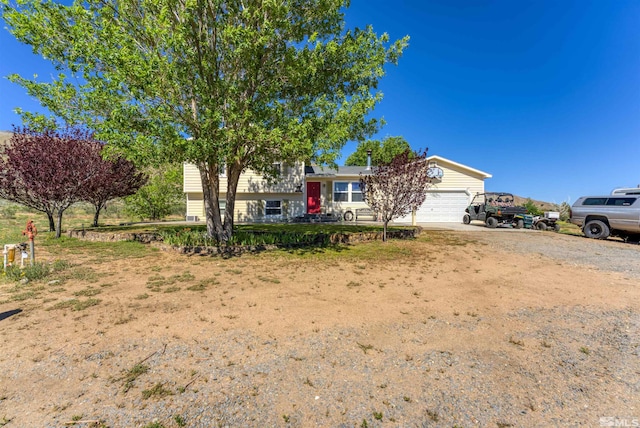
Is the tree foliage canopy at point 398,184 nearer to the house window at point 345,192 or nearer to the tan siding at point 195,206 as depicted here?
the house window at point 345,192

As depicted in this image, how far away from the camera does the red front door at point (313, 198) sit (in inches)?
843

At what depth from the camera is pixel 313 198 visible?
70.2 ft

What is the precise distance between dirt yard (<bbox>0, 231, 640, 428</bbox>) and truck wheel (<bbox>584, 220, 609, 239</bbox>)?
8257mm

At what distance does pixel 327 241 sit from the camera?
10680 millimetres

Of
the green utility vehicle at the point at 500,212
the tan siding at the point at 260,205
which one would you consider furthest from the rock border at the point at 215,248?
the tan siding at the point at 260,205

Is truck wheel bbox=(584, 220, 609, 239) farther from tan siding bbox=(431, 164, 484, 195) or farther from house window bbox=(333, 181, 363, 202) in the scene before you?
house window bbox=(333, 181, 363, 202)

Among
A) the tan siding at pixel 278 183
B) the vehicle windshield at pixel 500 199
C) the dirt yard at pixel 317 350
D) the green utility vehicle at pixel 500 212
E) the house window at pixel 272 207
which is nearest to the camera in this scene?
the dirt yard at pixel 317 350

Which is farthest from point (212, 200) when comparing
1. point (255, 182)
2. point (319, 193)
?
point (319, 193)

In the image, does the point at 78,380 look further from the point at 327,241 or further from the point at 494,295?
the point at 327,241

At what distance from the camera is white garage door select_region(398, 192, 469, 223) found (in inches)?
833

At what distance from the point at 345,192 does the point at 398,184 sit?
35.7 ft

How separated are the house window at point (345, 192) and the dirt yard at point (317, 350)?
14.8 m

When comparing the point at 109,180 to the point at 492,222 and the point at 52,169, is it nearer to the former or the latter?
the point at 52,169

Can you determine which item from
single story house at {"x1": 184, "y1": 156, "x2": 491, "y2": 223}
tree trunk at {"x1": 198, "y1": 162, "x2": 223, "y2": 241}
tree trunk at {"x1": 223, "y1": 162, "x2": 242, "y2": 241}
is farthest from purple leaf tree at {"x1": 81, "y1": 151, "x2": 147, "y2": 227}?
tree trunk at {"x1": 223, "y1": 162, "x2": 242, "y2": 241}
